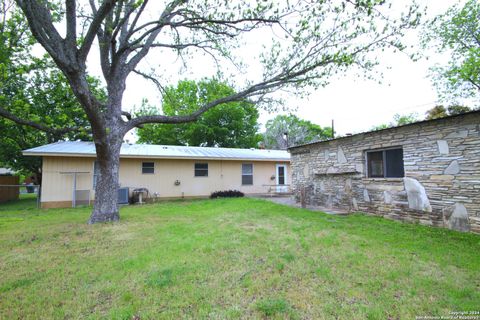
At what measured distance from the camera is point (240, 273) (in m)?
2.92

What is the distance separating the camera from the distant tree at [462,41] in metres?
11.7

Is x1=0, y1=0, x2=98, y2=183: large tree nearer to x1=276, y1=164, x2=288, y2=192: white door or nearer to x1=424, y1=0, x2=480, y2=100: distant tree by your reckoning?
x1=276, y1=164, x2=288, y2=192: white door

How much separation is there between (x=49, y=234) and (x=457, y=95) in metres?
21.1

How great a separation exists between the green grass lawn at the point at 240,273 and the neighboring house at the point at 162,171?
481cm

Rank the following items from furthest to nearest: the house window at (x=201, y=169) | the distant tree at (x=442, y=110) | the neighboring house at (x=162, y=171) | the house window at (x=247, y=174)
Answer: the distant tree at (x=442, y=110) → the house window at (x=247, y=174) → the house window at (x=201, y=169) → the neighboring house at (x=162, y=171)

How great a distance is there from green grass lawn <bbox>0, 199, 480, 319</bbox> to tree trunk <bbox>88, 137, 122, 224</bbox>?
938 millimetres

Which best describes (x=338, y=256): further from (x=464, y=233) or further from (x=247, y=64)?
(x=247, y=64)

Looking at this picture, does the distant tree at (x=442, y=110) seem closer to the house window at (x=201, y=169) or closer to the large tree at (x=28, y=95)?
the house window at (x=201, y=169)

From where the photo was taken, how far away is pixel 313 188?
8781 millimetres

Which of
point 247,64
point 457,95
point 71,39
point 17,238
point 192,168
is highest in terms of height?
point 457,95

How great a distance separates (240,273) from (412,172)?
17.0 ft

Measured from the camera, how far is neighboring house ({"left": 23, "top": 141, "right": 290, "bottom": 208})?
9.38 metres

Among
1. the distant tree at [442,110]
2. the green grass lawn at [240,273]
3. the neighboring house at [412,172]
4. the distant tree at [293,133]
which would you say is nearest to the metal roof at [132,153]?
the green grass lawn at [240,273]

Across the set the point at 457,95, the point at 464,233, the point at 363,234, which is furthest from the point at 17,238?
the point at 457,95
